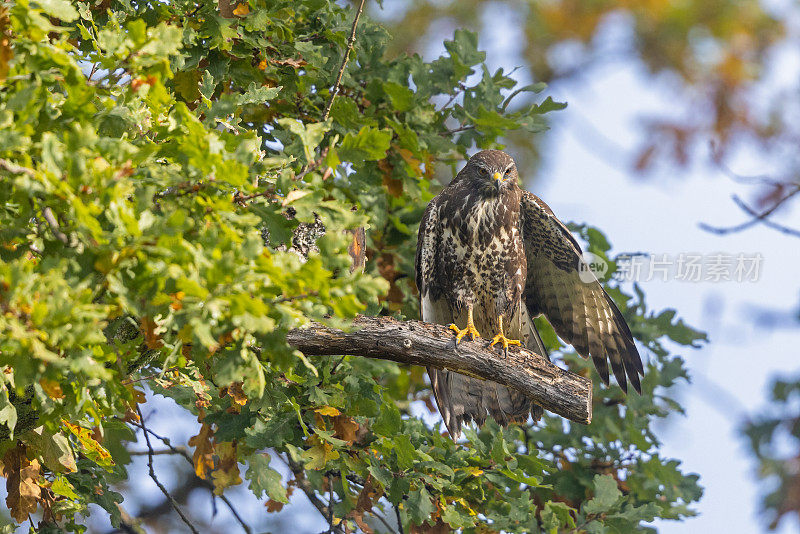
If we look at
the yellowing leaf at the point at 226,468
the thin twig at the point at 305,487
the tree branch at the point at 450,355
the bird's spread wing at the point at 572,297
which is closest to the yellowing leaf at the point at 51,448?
the yellowing leaf at the point at 226,468

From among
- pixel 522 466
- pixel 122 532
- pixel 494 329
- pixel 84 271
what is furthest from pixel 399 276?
pixel 84 271

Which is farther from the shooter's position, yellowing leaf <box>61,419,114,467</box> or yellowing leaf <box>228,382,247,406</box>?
yellowing leaf <box>228,382,247,406</box>

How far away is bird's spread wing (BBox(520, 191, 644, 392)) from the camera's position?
16.3 ft

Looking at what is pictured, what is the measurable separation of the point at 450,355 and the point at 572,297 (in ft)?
5.11

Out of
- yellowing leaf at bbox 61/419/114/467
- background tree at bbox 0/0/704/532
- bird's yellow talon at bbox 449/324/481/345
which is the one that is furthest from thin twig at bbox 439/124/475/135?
yellowing leaf at bbox 61/419/114/467

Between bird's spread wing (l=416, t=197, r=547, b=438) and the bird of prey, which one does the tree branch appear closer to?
the bird of prey

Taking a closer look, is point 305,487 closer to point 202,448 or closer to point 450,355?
point 202,448

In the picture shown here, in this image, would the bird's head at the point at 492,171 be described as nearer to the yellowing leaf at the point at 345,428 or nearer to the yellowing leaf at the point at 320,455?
the yellowing leaf at the point at 345,428

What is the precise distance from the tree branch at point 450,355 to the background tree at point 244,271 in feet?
0.54

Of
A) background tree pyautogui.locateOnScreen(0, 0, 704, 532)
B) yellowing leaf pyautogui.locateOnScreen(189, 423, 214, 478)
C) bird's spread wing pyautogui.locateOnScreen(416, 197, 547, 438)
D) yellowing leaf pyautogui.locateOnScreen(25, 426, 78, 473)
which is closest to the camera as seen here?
background tree pyautogui.locateOnScreen(0, 0, 704, 532)

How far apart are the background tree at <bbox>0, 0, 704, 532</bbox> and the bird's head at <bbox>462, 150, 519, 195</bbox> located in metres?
0.15

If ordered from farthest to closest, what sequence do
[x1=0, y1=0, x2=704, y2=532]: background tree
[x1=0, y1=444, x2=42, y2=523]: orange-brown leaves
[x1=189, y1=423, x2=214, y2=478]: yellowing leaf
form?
[x1=189, y1=423, x2=214, y2=478]: yellowing leaf → [x1=0, y1=444, x2=42, y2=523]: orange-brown leaves → [x1=0, y1=0, x2=704, y2=532]: background tree

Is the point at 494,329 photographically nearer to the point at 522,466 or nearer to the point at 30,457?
the point at 522,466

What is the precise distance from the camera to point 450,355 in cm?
393
